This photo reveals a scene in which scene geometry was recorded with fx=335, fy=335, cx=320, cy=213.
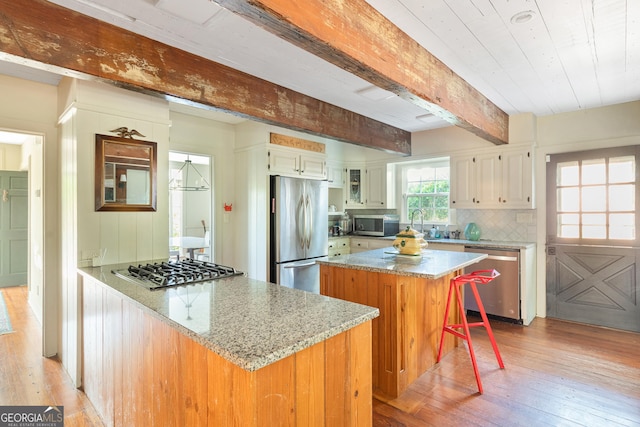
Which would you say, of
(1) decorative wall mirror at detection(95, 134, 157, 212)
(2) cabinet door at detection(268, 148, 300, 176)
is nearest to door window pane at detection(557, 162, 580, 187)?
(2) cabinet door at detection(268, 148, 300, 176)

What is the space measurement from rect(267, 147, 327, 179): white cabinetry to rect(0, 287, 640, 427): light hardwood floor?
265 cm

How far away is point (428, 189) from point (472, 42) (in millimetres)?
3035

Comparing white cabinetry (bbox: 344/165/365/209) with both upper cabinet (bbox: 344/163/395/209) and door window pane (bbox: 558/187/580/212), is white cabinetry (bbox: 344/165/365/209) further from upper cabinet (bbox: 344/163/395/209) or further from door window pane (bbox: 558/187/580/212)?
door window pane (bbox: 558/187/580/212)

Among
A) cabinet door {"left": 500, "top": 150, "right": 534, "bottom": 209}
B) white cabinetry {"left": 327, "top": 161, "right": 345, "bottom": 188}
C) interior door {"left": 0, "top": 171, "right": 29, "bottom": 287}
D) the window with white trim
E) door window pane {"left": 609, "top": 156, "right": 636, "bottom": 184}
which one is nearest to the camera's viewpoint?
door window pane {"left": 609, "top": 156, "right": 636, "bottom": 184}

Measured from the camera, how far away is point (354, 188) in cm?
554

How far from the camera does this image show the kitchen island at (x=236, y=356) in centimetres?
106

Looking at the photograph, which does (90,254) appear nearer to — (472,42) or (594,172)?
(472,42)

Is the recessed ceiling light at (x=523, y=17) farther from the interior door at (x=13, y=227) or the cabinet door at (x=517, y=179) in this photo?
the interior door at (x=13, y=227)

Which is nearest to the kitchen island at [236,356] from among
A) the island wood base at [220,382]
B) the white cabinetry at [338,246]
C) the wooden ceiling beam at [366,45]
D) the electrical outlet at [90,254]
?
the island wood base at [220,382]

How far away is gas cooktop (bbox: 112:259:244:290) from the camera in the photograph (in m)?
1.88

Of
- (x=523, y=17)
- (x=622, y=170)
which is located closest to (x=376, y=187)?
(x=622, y=170)

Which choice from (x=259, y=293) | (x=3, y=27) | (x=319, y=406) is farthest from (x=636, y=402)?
(x=3, y=27)

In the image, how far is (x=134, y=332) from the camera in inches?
65.8

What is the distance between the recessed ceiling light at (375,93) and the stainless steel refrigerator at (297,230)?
1.43 metres
